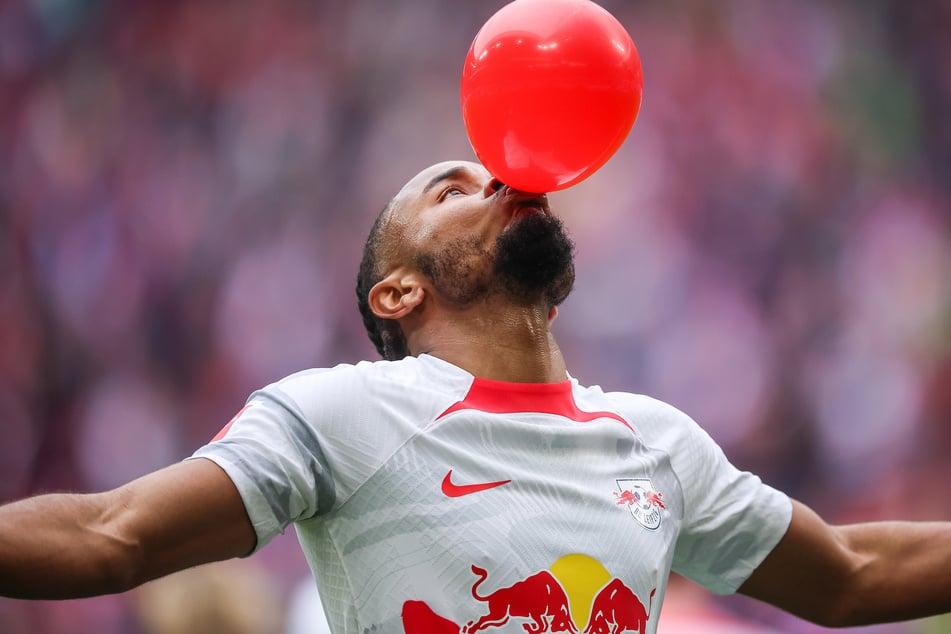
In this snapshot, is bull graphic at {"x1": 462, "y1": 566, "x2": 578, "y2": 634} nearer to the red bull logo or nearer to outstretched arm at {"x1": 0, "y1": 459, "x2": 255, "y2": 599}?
the red bull logo

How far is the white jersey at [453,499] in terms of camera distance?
7.98ft

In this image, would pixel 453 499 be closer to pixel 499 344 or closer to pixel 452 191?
pixel 499 344

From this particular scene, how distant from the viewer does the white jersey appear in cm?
243

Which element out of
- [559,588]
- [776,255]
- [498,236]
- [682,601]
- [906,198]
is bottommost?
[559,588]

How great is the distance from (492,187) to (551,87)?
470mm

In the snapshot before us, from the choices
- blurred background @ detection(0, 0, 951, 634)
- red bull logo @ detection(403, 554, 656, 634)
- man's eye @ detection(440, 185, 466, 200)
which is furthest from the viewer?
blurred background @ detection(0, 0, 951, 634)

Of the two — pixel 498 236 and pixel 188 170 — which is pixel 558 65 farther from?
pixel 188 170

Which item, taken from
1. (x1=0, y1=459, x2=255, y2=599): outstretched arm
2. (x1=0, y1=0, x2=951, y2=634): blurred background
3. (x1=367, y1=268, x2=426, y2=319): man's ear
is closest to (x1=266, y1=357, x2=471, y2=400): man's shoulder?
(x1=367, y1=268, x2=426, y2=319): man's ear

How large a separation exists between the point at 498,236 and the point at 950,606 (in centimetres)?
157

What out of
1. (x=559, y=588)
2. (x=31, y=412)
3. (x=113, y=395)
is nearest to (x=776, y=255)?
(x=113, y=395)

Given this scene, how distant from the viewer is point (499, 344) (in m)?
2.90

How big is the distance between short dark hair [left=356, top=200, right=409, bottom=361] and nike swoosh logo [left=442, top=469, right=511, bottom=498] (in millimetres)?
740

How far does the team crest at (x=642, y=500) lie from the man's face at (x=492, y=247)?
563 mm

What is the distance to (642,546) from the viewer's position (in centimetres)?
264
